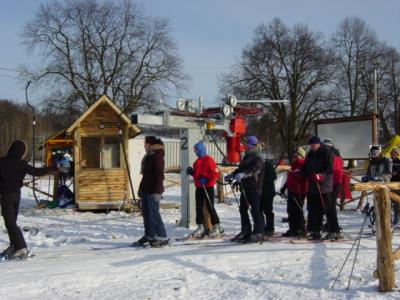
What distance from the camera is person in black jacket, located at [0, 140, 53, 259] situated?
8.39 metres

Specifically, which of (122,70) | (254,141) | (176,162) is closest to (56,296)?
(254,141)

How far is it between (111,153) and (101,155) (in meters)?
0.36

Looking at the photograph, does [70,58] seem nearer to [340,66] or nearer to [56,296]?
[340,66]

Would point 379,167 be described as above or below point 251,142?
below

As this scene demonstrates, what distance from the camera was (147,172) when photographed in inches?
355

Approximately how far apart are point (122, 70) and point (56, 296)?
42.6 m

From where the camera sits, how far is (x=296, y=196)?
9930 mm

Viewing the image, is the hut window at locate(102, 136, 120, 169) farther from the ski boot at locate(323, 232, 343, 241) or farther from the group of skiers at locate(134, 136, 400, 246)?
the ski boot at locate(323, 232, 343, 241)

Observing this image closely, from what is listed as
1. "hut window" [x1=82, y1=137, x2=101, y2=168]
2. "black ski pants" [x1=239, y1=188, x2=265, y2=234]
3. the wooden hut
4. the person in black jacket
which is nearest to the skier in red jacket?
"black ski pants" [x1=239, y1=188, x2=265, y2=234]

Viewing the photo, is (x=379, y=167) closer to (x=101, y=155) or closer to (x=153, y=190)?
(x=153, y=190)

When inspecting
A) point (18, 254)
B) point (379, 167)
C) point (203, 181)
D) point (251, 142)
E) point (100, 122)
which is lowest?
point (18, 254)

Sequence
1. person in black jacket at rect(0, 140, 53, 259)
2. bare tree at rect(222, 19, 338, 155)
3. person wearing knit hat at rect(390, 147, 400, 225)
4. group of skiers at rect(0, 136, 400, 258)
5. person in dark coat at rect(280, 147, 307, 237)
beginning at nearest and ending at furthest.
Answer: person in black jacket at rect(0, 140, 53, 259) → group of skiers at rect(0, 136, 400, 258) → person in dark coat at rect(280, 147, 307, 237) → person wearing knit hat at rect(390, 147, 400, 225) → bare tree at rect(222, 19, 338, 155)

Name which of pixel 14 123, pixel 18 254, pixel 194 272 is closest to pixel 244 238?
pixel 194 272

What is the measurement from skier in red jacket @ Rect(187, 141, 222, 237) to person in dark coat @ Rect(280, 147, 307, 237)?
1.33 metres
